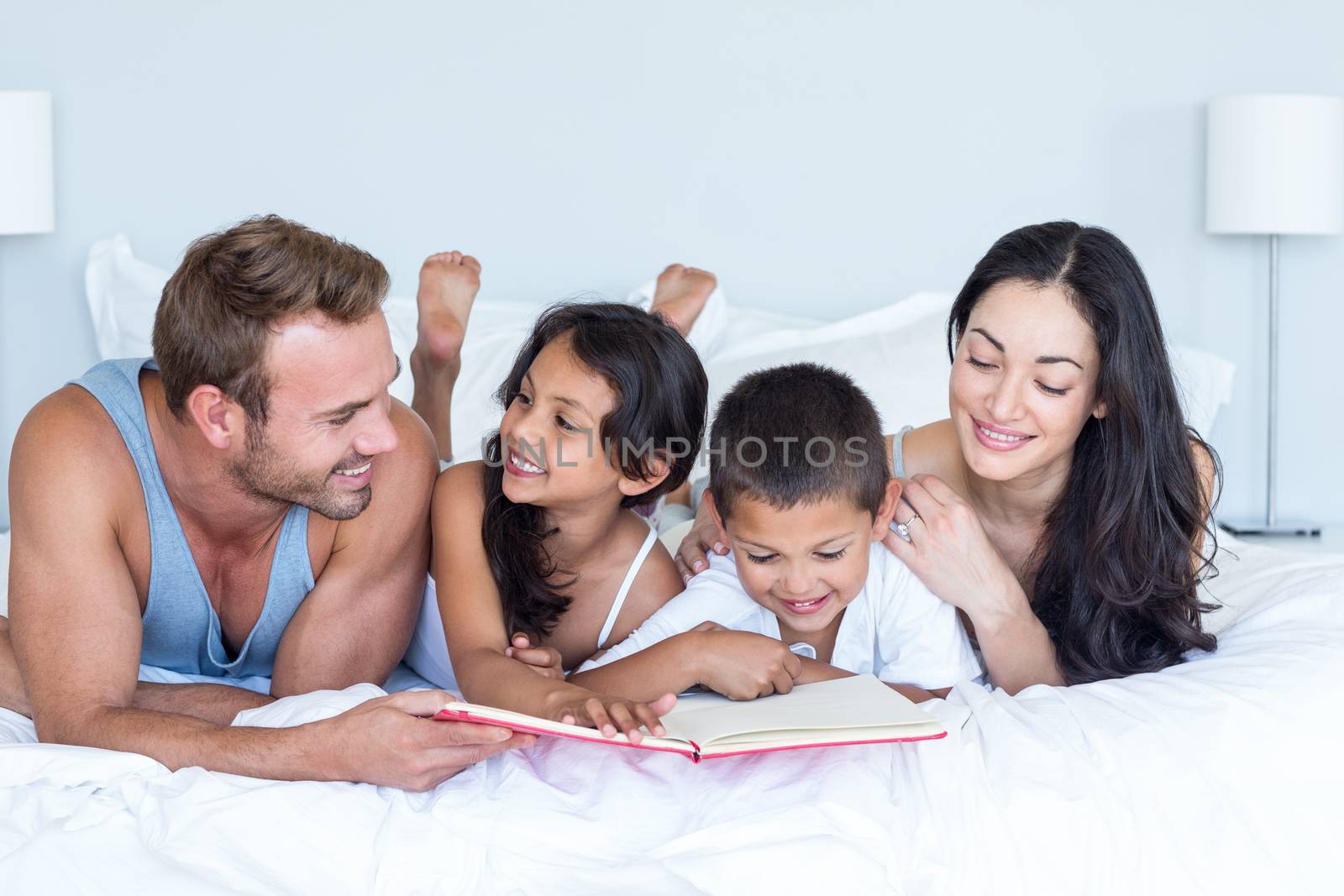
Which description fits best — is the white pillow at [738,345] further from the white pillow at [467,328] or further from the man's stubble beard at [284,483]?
the man's stubble beard at [284,483]

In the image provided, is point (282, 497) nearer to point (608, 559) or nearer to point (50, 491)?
point (50, 491)

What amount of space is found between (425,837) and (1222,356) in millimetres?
2731

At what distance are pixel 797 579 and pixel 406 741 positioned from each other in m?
0.60

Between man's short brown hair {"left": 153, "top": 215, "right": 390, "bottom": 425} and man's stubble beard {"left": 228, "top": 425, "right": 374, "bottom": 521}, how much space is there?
0.04 m

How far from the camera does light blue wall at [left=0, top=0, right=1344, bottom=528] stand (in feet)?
10.5

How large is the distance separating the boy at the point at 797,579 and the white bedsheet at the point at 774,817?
196 mm

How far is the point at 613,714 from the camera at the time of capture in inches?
52.0

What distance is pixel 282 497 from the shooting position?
1662 mm

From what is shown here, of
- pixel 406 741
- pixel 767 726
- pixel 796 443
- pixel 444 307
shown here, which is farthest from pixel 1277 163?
pixel 406 741

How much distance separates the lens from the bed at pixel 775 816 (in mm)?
1185

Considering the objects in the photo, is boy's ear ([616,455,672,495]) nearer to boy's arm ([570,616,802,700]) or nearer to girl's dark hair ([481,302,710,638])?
girl's dark hair ([481,302,710,638])

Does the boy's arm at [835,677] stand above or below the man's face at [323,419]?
below

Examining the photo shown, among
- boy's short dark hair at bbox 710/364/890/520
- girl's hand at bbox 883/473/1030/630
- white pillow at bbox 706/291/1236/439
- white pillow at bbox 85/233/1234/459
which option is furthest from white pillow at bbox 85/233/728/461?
girl's hand at bbox 883/473/1030/630

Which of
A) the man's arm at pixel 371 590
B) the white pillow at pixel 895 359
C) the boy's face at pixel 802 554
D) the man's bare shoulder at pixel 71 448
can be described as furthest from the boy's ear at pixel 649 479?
the white pillow at pixel 895 359
